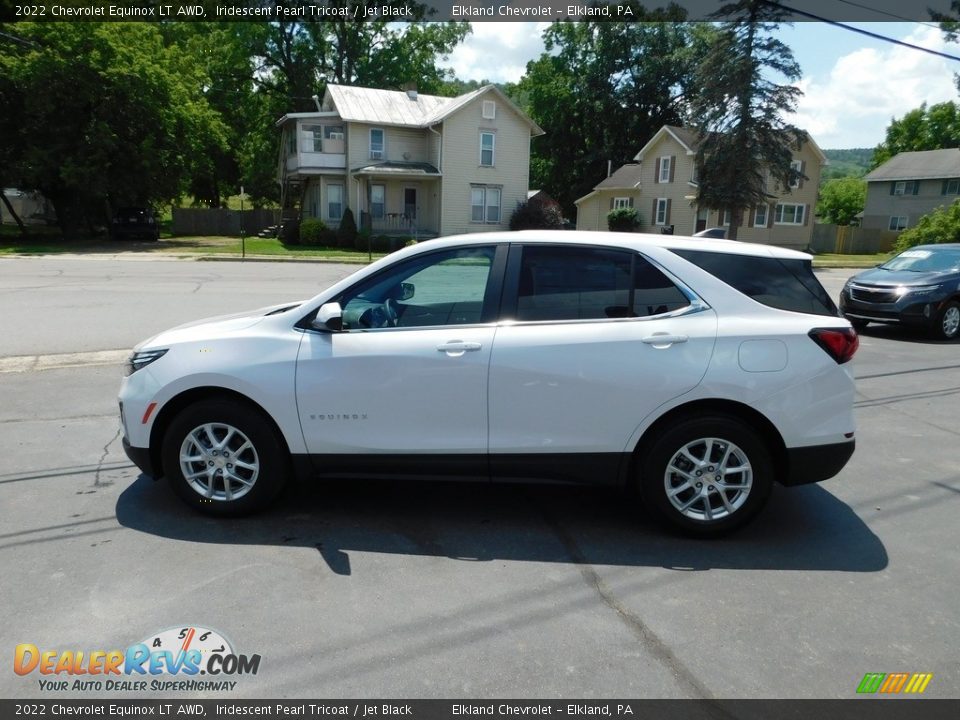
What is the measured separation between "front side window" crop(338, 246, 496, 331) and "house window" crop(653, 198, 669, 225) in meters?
43.4

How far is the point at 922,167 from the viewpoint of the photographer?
55.2 m

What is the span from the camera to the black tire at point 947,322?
11.9 m

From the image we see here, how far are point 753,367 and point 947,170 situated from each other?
197ft

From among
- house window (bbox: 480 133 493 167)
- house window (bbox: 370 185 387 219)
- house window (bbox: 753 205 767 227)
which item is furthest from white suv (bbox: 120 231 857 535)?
house window (bbox: 753 205 767 227)

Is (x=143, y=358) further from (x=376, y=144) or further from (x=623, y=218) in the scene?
(x=623, y=218)

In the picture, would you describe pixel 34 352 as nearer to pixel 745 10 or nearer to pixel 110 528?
pixel 110 528

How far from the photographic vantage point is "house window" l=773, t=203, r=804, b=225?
44.1 m

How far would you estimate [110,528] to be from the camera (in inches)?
170

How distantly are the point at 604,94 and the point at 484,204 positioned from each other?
70.5 feet

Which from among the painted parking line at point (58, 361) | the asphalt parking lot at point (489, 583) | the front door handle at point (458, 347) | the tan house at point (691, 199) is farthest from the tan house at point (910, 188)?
the front door handle at point (458, 347)

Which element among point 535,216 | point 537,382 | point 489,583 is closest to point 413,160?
point 535,216

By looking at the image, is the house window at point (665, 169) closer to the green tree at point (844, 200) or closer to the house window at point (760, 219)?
the house window at point (760, 219)

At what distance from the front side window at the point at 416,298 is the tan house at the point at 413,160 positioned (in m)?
33.2
